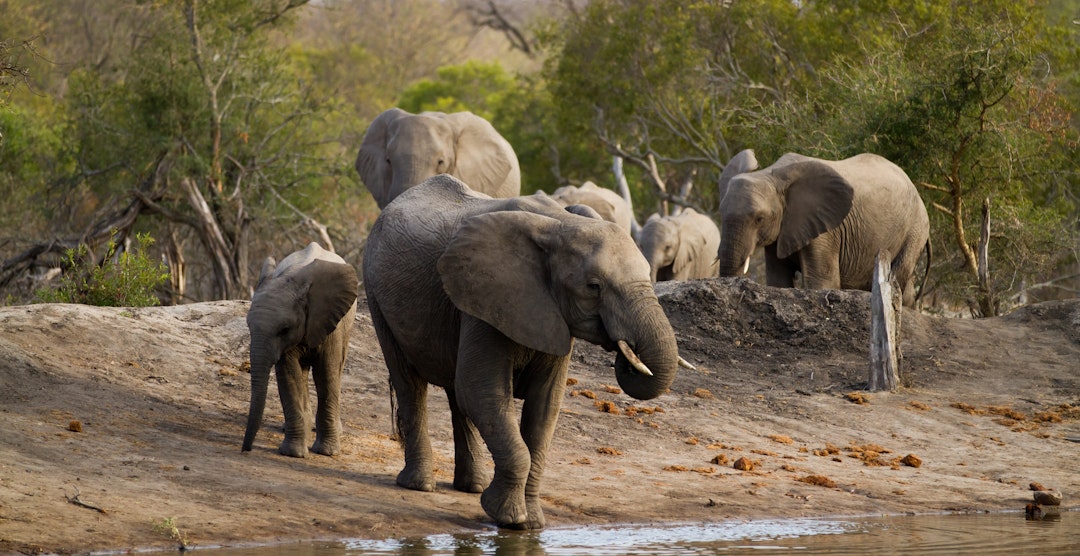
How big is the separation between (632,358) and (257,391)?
122 inches

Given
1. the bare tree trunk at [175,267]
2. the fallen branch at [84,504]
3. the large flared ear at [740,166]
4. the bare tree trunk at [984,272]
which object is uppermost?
the large flared ear at [740,166]

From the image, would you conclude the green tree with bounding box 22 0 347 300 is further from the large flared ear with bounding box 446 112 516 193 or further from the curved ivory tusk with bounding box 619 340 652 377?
the curved ivory tusk with bounding box 619 340 652 377

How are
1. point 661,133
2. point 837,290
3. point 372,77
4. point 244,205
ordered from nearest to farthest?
point 837,290, point 244,205, point 661,133, point 372,77

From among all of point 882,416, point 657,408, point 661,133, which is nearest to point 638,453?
point 657,408

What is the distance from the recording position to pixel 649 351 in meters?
6.23

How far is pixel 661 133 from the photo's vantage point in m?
29.5

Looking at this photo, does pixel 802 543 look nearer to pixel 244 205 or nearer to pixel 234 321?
pixel 234 321

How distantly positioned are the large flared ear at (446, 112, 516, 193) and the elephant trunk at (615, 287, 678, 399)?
10.9 m

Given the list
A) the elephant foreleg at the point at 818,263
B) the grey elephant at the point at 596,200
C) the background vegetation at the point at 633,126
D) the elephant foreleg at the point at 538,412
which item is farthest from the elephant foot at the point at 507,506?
the grey elephant at the point at 596,200

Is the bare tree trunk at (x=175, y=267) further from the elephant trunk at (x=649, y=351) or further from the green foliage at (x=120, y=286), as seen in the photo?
the elephant trunk at (x=649, y=351)

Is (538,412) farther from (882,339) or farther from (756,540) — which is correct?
(882,339)

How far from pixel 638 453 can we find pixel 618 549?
9.63 ft

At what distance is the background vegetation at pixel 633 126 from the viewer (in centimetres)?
1691

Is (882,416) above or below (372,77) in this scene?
below
